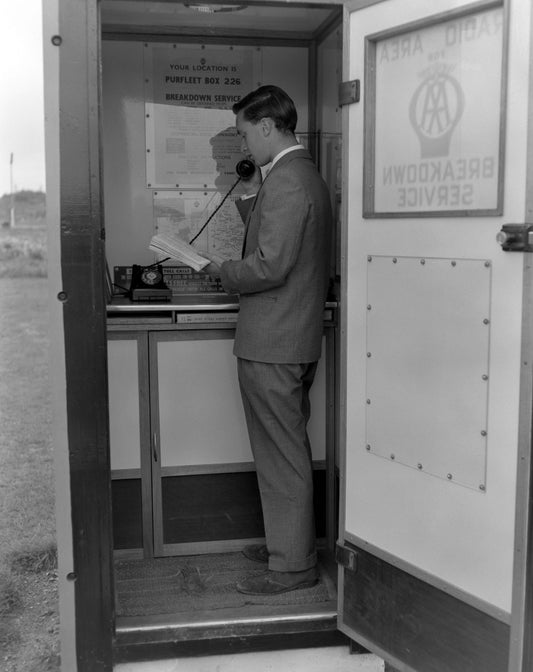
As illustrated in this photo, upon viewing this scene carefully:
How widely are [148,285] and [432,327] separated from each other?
1.60 metres

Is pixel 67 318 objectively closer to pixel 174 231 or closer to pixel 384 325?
pixel 384 325

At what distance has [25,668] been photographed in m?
3.73

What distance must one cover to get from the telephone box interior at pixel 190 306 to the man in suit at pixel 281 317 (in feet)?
0.69

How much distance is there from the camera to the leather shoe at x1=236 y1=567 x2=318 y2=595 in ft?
11.4

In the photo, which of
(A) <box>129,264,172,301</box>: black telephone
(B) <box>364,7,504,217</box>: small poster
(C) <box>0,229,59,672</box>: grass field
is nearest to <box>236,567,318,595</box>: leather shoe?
(C) <box>0,229,59,672</box>: grass field

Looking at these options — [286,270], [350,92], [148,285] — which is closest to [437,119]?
[350,92]

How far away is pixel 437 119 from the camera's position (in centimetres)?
266

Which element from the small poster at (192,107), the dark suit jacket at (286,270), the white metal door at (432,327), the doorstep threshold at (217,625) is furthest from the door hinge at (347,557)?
the small poster at (192,107)

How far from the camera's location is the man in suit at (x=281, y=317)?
3.26m

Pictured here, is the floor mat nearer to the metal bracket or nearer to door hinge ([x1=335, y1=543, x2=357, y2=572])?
door hinge ([x1=335, y1=543, x2=357, y2=572])

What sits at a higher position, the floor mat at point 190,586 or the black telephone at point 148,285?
the black telephone at point 148,285

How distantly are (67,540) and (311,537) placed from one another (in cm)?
101

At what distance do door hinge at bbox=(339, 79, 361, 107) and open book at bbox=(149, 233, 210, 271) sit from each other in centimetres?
89

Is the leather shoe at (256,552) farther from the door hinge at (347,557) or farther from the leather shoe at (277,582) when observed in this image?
the door hinge at (347,557)
